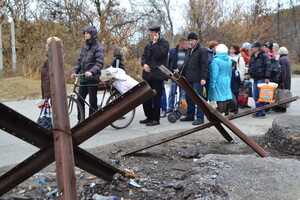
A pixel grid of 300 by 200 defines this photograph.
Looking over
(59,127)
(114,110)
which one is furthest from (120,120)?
(59,127)

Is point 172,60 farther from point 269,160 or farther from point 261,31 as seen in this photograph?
point 261,31

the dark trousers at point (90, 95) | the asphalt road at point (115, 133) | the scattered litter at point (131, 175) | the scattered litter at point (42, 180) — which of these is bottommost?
the asphalt road at point (115, 133)

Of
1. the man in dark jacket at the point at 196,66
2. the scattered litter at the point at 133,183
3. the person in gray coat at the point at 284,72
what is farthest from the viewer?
the person in gray coat at the point at 284,72

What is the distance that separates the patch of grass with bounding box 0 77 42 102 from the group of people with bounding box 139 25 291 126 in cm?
497

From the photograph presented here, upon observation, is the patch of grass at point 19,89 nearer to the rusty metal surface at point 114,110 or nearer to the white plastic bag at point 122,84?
the white plastic bag at point 122,84

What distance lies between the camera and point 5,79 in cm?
1237

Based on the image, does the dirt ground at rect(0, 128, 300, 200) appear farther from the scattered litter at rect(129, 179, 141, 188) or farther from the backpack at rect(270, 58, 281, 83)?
the backpack at rect(270, 58, 281, 83)

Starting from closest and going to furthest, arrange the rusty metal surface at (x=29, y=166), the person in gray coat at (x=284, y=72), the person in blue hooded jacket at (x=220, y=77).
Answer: the rusty metal surface at (x=29, y=166)
the person in blue hooded jacket at (x=220, y=77)
the person in gray coat at (x=284, y=72)

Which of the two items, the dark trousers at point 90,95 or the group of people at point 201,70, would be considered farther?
the group of people at point 201,70

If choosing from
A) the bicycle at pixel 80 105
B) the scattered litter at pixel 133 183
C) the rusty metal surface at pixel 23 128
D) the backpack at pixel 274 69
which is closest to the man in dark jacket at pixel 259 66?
the backpack at pixel 274 69

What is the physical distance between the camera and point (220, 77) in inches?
290

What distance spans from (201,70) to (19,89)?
6.93 meters

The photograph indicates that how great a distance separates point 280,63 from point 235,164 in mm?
6283

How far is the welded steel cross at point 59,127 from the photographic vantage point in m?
1.98
